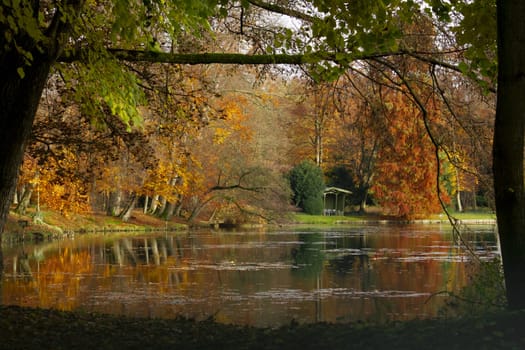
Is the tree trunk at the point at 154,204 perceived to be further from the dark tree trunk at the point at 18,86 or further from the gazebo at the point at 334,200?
the dark tree trunk at the point at 18,86

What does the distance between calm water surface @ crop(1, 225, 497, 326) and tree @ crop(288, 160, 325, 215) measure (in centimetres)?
2389

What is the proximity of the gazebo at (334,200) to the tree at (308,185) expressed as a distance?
1175 mm

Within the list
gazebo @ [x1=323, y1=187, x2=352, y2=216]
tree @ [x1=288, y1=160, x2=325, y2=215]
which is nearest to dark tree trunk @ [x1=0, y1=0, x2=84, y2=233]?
tree @ [x1=288, y1=160, x2=325, y2=215]

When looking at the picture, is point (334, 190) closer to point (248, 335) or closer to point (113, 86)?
point (113, 86)

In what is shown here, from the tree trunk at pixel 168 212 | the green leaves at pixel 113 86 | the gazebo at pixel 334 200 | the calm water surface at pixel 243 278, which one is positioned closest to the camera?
the green leaves at pixel 113 86

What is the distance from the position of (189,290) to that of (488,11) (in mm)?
8799

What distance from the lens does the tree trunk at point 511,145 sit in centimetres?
755

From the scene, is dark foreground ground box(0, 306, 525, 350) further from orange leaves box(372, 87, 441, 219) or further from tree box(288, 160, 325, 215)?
tree box(288, 160, 325, 215)

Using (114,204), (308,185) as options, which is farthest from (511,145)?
(308,185)

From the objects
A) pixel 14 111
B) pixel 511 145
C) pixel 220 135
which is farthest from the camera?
pixel 220 135

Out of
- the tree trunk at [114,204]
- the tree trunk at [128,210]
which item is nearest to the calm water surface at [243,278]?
the tree trunk at [128,210]

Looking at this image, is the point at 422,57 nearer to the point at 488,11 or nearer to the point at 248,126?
the point at 488,11

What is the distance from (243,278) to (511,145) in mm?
10209

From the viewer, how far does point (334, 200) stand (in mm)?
60938
